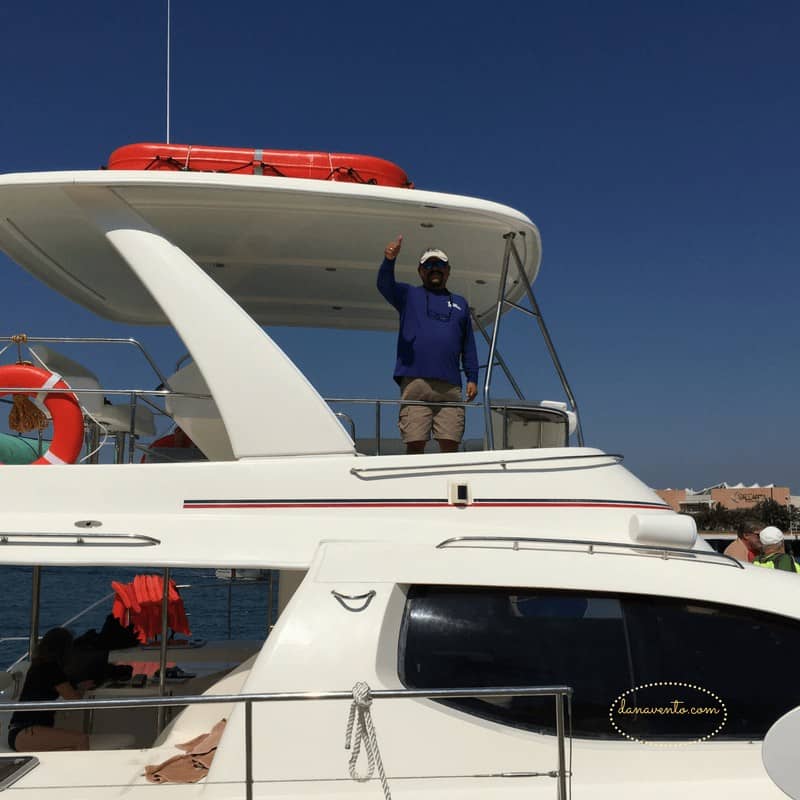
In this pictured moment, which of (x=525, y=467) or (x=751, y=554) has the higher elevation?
(x=525, y=467)

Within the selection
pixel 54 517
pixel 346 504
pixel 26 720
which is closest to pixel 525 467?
pixel 346 504

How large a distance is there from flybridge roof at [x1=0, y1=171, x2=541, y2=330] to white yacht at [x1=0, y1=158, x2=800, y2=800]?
0.02 metres

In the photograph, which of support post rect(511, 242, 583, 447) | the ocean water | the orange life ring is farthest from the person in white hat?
the ocean water

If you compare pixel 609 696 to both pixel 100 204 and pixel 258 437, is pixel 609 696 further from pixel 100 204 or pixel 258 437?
pixel 100 204

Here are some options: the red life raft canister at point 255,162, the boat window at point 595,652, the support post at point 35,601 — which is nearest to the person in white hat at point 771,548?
the boat window at point 595,652

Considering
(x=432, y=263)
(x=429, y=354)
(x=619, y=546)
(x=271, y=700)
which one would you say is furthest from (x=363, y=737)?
(x=432, y=263)

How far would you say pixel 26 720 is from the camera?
4.32 meters

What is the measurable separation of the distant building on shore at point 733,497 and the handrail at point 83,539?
46.1 m

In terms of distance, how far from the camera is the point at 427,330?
178 inches

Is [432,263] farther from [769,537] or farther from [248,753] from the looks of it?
[769,537]

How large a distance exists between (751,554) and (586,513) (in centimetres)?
377

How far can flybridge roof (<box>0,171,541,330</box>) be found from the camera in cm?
429

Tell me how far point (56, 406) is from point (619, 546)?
289cm

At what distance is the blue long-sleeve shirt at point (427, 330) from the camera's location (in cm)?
451
